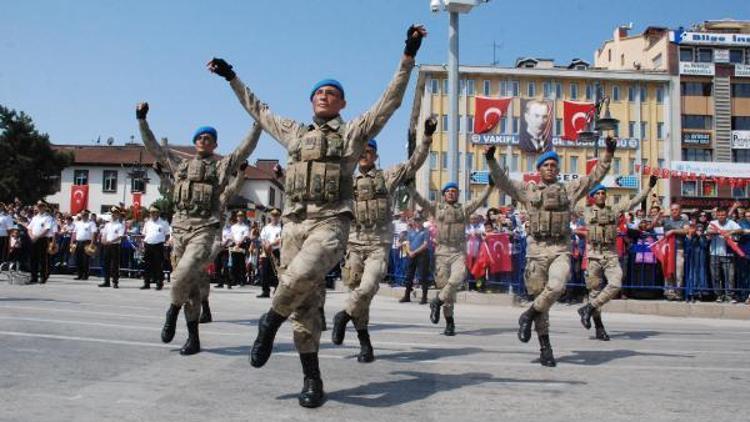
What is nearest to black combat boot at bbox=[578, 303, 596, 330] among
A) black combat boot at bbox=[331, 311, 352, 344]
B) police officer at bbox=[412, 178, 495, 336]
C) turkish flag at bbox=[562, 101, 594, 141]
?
police officer at bbox=[412, 178, 495, 336]

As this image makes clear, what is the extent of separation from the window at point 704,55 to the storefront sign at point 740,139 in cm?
793

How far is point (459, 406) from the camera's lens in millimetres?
4727

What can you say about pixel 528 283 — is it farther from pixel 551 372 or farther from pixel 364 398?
pixel 364 398

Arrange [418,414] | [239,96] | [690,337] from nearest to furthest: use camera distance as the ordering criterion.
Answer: [418,414], [239,96], [690,337]

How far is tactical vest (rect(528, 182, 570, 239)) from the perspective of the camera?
25.4 ft

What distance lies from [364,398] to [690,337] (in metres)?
7.49

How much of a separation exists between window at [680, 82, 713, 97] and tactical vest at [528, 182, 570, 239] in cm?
7111

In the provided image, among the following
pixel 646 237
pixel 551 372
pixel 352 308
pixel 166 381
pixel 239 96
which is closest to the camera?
pixel 166 381

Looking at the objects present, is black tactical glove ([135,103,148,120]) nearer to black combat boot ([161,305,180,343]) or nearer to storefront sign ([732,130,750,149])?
black combat boot ([161,305,180,343])

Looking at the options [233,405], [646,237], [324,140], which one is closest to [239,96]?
[324,140]

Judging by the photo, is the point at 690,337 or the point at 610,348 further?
the point at 690,337

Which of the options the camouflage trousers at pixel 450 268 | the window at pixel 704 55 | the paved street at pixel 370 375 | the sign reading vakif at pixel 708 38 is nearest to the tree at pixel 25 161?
the paved street at pixel 370 375

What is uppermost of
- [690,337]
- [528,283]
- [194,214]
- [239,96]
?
[239,96]

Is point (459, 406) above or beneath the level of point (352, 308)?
beneath
